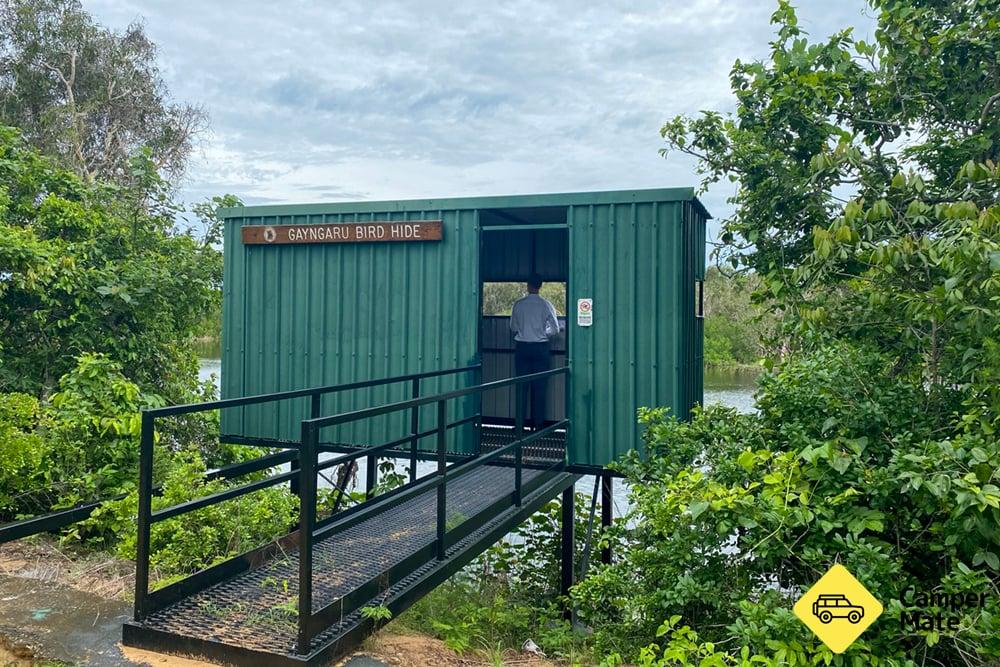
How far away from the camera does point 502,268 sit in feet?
32.1

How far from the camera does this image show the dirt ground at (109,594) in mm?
3719

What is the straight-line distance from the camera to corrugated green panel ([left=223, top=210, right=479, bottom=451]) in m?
7.41

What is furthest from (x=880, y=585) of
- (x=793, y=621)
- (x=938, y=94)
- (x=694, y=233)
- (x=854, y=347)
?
(x=938, y=94)

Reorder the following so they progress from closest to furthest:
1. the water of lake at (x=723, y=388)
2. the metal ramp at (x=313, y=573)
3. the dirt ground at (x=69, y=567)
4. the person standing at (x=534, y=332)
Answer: the metal ramp at (x=313, y=573)
the dirt ground at (x=69, y=567)
the person standing at (x=534, y=332)
the water of lake at (x=723, y=388)

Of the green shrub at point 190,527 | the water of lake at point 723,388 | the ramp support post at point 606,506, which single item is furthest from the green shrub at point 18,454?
the water of lake at point 723,388

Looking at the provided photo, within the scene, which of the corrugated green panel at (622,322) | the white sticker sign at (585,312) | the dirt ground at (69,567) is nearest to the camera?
the dirt ground at (69,567)

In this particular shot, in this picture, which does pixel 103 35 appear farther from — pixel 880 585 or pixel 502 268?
pixel 880 585

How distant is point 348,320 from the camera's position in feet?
25.8

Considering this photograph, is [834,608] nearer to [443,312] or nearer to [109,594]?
[109,594]

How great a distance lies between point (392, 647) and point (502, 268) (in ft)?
21.1

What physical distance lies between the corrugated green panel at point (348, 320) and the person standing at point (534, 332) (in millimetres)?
447

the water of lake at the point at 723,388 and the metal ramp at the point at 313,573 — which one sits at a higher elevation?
the metal ramp at the point at 313,573

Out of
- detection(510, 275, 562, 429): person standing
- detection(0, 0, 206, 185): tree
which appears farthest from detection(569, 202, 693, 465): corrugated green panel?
detection(0, 0, 206, 185): tree

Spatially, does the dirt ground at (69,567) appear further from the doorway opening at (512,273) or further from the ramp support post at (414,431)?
the doorway opening at (512,273)
